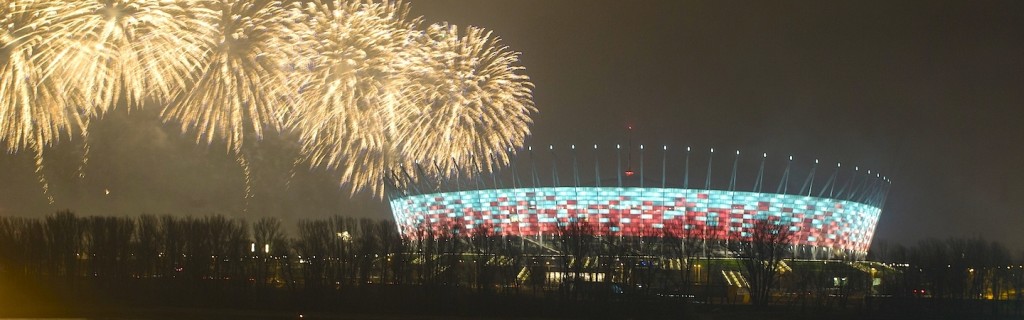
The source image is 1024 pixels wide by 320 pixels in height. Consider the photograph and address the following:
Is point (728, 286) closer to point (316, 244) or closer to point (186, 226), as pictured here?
point (316, 244)

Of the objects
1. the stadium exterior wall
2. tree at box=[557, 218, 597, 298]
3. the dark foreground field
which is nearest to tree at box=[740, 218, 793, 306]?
the dark foreground field

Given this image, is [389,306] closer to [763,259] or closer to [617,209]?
[763,259]

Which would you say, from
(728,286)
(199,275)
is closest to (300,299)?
(199,275)

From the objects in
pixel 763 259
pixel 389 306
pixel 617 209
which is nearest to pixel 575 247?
pixel 763 259

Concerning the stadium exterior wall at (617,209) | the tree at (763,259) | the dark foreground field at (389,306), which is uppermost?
the stadium exterior wall at (617,209)

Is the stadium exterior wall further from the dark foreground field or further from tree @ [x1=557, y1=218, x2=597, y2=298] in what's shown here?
the dark foreground field

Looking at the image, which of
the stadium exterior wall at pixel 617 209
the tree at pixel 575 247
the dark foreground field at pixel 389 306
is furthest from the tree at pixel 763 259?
the stadium exterior wall at pixel 617 209

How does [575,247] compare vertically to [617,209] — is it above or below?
below

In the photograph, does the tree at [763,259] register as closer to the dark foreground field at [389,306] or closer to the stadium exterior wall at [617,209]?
the dark foreground field at [389,306]
